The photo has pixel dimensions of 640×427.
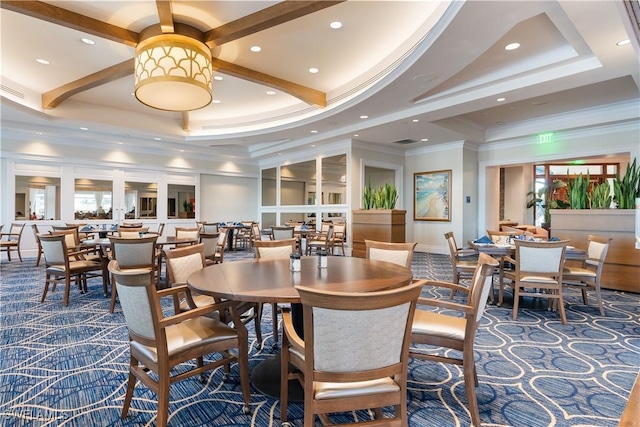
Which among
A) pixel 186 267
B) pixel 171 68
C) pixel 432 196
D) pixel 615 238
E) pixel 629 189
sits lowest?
pixel 186 267

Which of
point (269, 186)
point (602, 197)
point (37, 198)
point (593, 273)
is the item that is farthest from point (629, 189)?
point (37, 198)

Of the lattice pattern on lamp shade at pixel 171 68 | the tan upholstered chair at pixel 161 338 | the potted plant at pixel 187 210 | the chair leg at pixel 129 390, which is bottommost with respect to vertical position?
the chair leg at pixel 129 390

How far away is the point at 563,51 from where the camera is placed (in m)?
4.58

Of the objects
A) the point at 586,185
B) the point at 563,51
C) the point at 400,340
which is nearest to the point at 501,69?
the point at 563,51

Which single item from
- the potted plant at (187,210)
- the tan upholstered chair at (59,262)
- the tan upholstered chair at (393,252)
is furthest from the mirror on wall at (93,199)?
the tan upholstered chair at (393,252)

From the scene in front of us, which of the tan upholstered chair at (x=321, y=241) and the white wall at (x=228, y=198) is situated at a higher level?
the white wall at (x=228, y=198)

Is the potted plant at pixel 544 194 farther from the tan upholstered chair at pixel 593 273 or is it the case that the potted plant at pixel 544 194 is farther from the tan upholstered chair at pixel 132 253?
the tan upholstered chair at pixel 132 253

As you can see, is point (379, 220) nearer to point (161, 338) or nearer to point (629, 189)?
point (629, 189)

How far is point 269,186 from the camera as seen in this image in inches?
476

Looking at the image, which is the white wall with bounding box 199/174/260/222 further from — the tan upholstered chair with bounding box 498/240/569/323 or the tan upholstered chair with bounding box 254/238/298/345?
the tan upholstered chair with bounding box 498/240/569/323

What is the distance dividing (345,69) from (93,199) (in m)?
7.85

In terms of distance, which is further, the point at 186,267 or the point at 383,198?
the point at 383,198

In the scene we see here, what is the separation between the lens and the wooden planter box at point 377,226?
6988 mm

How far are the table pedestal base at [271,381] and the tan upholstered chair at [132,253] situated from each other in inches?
79.8
